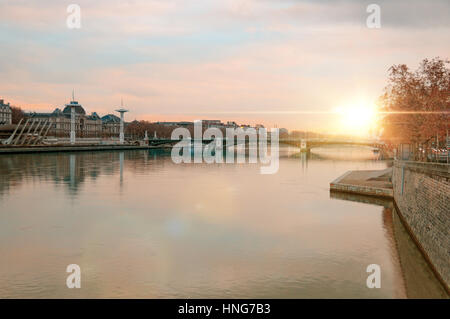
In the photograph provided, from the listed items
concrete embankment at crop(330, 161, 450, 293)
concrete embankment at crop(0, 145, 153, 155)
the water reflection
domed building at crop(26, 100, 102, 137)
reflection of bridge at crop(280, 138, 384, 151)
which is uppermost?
domed building at crop(26, 100, 102, 137)

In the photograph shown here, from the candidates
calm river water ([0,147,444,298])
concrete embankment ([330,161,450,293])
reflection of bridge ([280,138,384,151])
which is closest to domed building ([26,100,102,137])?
reflection of bridge ([280,138,384,151])

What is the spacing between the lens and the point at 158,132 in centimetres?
19075

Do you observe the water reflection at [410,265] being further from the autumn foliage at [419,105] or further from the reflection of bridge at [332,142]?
the reflection of bridge at [332,142]

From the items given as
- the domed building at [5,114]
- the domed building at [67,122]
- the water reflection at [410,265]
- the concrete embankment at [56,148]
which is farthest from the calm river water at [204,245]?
the domed building at [67,122]

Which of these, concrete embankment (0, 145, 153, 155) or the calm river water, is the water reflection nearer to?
the calm river water

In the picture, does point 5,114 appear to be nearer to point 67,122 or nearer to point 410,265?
point 67,122

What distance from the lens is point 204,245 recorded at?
19.2 meters

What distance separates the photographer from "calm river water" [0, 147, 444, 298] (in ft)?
46.3

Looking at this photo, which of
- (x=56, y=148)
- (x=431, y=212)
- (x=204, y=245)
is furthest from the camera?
(x=56, y=148)

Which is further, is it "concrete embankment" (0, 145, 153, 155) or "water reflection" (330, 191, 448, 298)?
"concrete embankment" (0, 145, 153, 155)

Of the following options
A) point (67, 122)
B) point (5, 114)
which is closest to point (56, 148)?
point (5, 114)

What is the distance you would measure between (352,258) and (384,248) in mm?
2477
